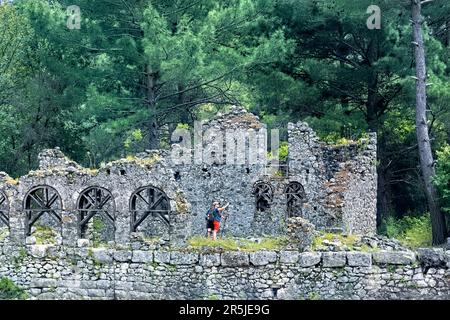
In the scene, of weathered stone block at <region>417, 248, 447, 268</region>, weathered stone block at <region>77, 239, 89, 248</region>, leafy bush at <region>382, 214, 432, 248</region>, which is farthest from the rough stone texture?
leafy bush at <region>382, 214, 432, 248</region>

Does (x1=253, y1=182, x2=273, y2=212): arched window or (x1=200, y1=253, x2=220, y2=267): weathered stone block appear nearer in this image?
(x1=200, y1=253, x2=220, y2=267): weathered stone block

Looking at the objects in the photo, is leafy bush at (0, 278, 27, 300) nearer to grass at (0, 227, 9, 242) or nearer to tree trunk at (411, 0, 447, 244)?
grass at (0, 227, 9, 242)

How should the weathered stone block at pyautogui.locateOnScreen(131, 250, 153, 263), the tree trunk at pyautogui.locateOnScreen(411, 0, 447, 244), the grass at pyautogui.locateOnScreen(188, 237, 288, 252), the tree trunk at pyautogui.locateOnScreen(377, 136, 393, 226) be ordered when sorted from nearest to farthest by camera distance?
the grass at pyautogui.locateOnScreen(188, 237, 288, 252) → the weathered stone block at pyautogui.locateOnScreen(131, 250, 153, 263) → the tree trunk at pyautogui.locateOnScreen(411, 0, 447, 244) → the tree trunk at pyautogui.locateOnScreen(377, 136, 393, 226)

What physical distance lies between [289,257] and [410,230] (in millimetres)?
11216

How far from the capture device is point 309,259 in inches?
674

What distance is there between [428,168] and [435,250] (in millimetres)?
7331

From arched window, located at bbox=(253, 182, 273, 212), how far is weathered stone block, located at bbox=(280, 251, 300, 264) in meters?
9.07

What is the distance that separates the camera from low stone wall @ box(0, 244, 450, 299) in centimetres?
1691

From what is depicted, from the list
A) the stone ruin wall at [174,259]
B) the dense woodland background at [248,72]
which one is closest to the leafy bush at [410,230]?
the dense woodland background at [248,72]

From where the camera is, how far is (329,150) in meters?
24.8

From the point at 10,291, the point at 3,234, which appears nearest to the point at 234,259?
the point at 10,291

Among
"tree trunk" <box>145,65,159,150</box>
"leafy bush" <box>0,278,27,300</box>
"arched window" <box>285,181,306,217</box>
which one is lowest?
"leafy bush" <box>0,278,27,300</box>

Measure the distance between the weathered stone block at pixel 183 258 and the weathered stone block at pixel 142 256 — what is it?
1.88ft

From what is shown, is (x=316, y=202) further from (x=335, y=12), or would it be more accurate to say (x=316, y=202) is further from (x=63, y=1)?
(x=63, y=1)
